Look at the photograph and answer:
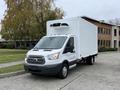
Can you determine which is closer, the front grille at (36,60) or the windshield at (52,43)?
the front grille at (36,60)

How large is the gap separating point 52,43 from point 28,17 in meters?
20.0

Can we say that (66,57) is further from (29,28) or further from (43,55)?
(29,28)

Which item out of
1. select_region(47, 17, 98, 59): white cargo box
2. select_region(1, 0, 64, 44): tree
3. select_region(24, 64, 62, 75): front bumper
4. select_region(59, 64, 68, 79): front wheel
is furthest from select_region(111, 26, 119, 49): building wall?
select_region(24, 64, 62, 75): front bumper

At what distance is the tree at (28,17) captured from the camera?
30656 millimetres

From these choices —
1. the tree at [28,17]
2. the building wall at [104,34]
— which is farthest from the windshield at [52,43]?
the building wall at [104,34]

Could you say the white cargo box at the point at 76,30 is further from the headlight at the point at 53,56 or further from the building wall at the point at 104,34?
the building wall at the point at 104,34

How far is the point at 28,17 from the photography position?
30422 mm

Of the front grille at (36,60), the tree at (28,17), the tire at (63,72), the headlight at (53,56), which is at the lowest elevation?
the tire at (63,72)

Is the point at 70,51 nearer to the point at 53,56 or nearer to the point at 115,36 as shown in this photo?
the point at 53,56

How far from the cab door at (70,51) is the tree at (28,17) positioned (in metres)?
19.6

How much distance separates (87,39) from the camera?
1443cm

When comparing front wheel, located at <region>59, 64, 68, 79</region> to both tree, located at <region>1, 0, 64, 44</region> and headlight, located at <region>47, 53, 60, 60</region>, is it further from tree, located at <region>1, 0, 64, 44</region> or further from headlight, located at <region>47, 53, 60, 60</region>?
tree, located at <region>1, 0, 64, 44</region>

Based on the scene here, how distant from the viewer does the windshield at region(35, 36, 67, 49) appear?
35.9 feet

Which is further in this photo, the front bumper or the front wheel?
the front wheel
